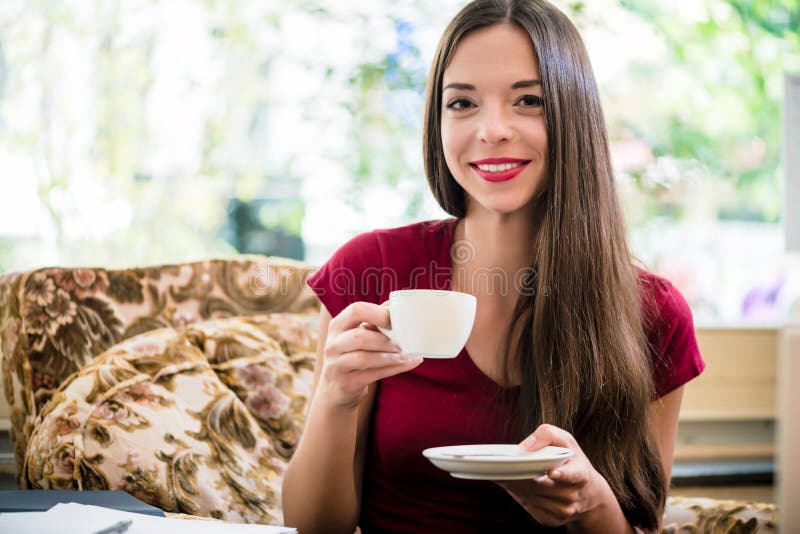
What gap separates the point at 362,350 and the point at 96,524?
1.20 feet

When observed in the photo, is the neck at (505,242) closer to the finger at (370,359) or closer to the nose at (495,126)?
the nose at (495,126)

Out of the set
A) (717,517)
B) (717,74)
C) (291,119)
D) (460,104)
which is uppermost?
(717,74)

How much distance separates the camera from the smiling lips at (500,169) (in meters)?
1.35

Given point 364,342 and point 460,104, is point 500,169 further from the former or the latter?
point 364,342

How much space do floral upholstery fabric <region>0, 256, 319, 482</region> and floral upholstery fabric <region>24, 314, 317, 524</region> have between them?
91mm

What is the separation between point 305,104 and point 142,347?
4.94 feet

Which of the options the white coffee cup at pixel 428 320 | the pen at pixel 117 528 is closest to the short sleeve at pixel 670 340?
the white coffee cup at pixel 428 320

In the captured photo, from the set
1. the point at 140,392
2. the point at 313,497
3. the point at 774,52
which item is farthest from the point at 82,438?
the point at 774,52

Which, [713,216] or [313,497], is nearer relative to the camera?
[313,497]

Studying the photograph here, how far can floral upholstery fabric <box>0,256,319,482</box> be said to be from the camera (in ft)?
5.24

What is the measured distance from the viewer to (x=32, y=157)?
8.85ft

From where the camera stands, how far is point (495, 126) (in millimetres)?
1310

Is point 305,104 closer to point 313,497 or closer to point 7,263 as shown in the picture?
point 7,263

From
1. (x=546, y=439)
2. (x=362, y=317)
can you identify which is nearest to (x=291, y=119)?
(x=362, y=317)
